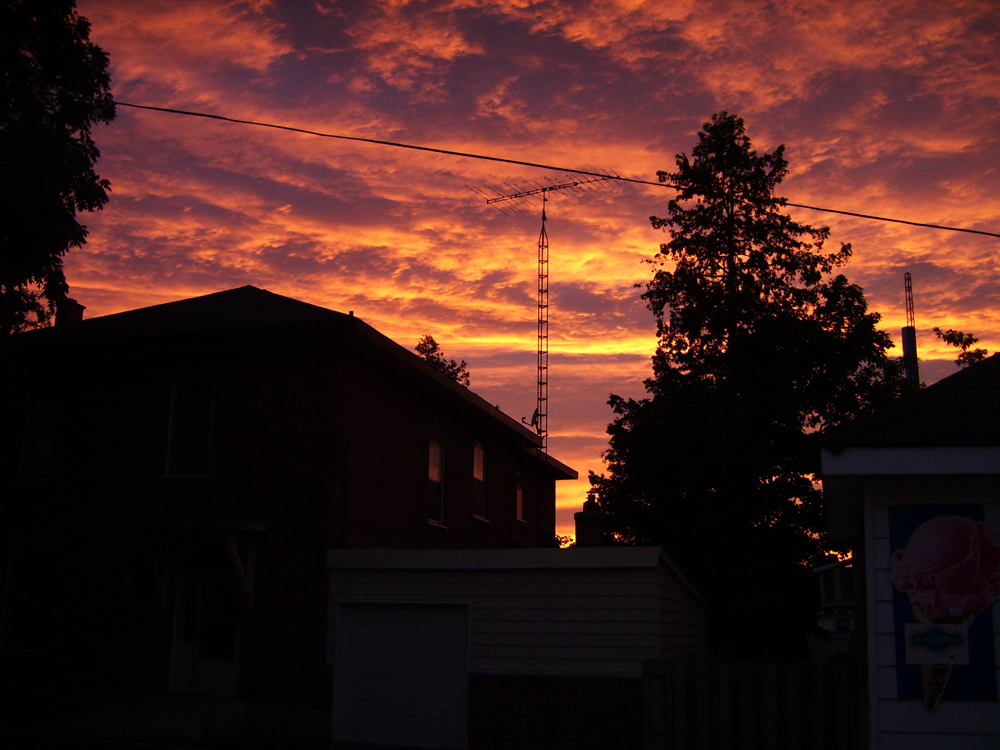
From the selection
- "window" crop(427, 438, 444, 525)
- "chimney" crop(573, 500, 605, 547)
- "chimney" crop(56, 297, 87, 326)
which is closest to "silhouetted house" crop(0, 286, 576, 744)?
"window" crop(427, 438, 444, 525)

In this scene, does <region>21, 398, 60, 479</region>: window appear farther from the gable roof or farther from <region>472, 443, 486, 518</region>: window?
the gable roof

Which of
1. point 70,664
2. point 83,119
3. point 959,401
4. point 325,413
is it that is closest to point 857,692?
point 959,401

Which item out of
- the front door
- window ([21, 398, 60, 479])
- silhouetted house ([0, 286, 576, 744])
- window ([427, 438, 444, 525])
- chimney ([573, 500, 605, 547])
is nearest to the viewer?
silhouetted house ([0, 286, 576, 744])

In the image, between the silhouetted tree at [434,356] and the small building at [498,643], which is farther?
the silhouetted tree at [434,356]

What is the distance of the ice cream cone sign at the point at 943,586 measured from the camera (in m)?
7.80

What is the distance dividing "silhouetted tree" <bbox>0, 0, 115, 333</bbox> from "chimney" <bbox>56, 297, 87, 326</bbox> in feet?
9.46

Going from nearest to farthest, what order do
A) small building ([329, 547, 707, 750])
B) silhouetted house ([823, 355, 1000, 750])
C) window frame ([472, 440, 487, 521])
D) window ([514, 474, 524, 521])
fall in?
1. silhouetted house ([823, 355, 1000, 750])
2. small building ([329, 547, 707, 750])
3. window frame ([472, 440, 487, 521])
4. window ([514, 474, 524, 521])

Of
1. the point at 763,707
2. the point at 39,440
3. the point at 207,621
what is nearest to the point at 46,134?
the point at 39,440

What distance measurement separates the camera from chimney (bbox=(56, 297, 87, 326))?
20547mm

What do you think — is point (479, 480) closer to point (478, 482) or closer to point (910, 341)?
point (478, 482)

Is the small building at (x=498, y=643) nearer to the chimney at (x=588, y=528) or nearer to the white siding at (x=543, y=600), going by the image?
the white siding at (x=543, y=600)

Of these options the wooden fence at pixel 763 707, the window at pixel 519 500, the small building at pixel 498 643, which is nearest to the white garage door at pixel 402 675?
the small building at pixel 498 643

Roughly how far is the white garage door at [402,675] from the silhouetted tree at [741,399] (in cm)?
1284

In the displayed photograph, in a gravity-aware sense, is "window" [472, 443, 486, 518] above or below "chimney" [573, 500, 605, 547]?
above
